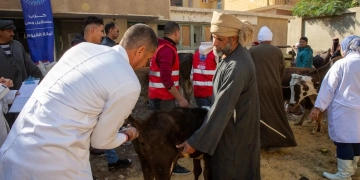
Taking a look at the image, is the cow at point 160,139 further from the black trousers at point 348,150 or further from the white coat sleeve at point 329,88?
the black trousers at point 348,150

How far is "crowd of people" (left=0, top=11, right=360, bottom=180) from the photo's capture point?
1.60 metres

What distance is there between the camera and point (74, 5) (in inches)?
391

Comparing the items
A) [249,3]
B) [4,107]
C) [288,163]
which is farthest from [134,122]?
[249,3]

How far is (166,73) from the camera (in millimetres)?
3910

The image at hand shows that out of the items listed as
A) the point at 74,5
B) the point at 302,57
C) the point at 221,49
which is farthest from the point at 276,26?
the point at 221,49

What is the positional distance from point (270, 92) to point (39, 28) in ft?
19.8

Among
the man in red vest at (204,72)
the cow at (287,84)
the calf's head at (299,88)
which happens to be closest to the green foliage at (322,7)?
the cow at (287,84)

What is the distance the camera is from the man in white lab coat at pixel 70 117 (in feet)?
5.19

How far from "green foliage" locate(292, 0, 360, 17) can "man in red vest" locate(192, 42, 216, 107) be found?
43.4ft

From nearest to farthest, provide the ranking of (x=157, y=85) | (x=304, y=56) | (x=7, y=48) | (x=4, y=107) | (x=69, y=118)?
(x=69, y=118) < (x=4, y=107) < (x=7, y=48) < (x=157, y=85) < (x=304, y=56)

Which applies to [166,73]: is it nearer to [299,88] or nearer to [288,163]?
[288,163]

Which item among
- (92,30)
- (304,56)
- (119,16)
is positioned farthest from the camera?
(119,16)

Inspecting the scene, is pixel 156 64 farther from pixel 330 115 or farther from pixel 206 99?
pixel 330 115

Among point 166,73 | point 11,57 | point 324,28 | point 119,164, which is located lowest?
point 119,164
